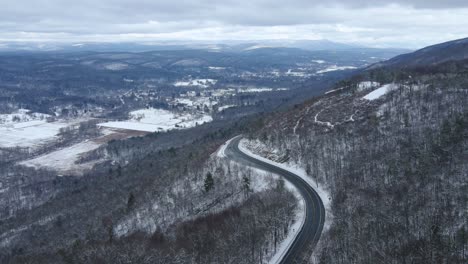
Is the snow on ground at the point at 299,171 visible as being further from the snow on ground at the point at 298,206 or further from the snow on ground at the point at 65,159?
the snow on ground at the point at 65,159

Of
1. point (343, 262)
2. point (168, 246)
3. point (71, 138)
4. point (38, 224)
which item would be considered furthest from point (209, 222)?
point (71, 138)

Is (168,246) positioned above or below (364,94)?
below

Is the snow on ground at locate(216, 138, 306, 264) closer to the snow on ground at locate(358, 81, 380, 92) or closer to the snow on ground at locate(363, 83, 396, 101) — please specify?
the snow on ground at locate(363, 83, 396, 101)

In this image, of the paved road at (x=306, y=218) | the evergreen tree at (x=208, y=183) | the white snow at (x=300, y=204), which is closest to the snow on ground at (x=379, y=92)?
the white snow at (x=300, y=204)

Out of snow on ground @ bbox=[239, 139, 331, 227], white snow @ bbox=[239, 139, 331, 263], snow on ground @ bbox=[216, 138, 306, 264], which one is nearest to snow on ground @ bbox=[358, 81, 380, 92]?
snow on ground @ bbox=[239, 139, 331, 227]

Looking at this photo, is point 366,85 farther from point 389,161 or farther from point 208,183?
point 208,183

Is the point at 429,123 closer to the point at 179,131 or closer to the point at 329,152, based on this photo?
the point at 329,152
